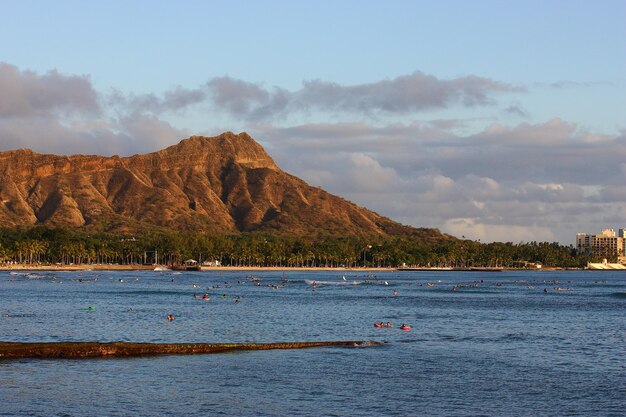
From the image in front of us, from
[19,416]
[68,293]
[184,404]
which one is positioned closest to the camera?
[19,416]

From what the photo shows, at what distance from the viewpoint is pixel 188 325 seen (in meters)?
103

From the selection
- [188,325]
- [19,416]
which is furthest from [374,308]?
[19,416]

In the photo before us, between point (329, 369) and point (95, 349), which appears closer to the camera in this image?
point (329, 369)

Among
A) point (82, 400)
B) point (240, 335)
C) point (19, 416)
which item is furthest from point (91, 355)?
point (240, 335)

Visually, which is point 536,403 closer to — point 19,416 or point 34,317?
point 19,416

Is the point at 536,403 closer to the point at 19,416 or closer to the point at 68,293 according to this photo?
the point at 19,416

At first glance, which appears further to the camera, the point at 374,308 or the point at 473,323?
the point at 374,308

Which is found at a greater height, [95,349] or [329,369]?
[95,349]

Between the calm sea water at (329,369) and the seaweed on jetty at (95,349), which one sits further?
the seaweed on jetty at (95,349)

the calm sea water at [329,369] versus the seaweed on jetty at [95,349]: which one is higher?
the seaweed on jetty at [95,349]

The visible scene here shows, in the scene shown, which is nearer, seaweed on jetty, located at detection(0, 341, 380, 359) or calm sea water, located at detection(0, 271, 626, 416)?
calm sea water, located at detection(0, 271, 626, 416)

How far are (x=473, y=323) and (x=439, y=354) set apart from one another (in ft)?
113

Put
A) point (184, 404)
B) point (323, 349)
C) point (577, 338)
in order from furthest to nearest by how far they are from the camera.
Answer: point (577, 338), point (323, 349), point (184, 404)

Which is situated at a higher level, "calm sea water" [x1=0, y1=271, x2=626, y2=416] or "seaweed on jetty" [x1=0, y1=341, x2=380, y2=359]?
"seaweed on jetty" [x1=0, y1=341, x2=380, y2=359]
